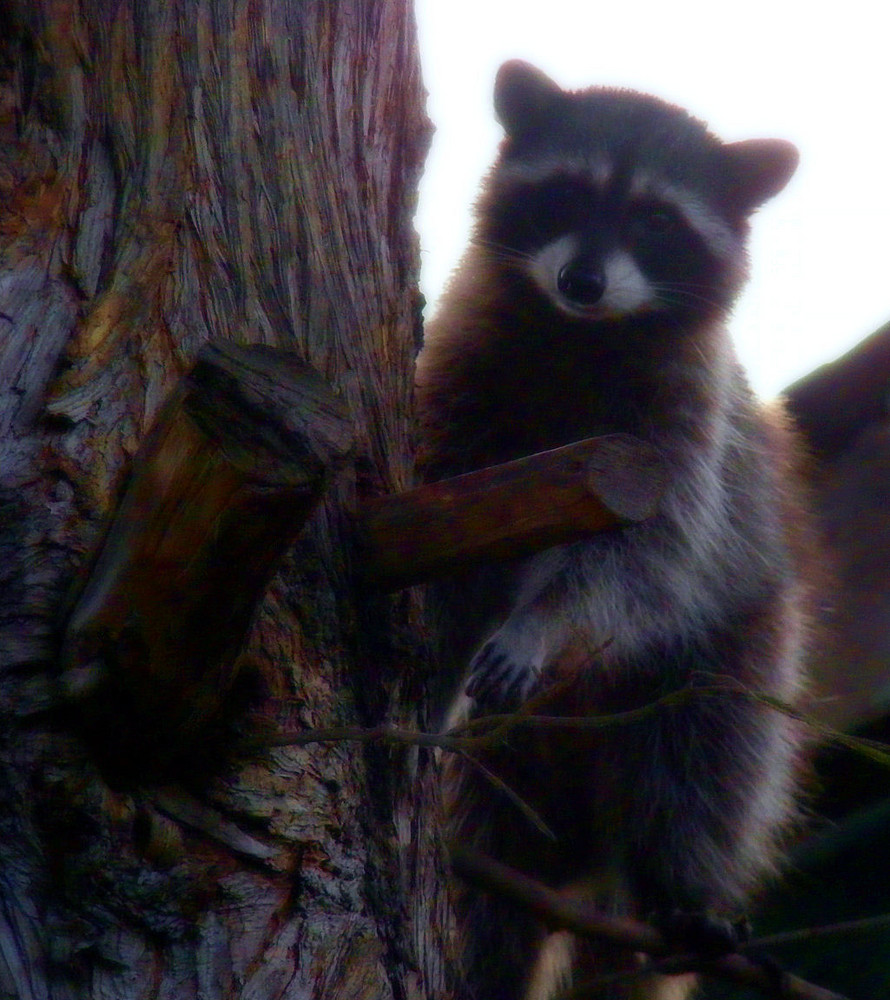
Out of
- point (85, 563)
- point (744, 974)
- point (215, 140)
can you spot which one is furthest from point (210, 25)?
point (744, 974)

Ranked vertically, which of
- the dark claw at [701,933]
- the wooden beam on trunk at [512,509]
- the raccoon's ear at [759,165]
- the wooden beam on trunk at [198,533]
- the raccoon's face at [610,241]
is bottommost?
the dark claw at [701,933]

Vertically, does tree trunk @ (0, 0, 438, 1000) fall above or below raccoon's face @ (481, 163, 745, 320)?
below

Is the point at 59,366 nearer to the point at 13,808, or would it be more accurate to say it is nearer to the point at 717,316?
the point at 13,808

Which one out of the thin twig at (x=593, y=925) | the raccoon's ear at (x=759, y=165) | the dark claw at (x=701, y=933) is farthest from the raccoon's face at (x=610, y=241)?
the dark claw at (x=701, y=933)

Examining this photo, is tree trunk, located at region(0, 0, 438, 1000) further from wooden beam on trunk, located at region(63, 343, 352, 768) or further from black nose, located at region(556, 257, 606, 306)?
black nose, located at region(556, 257, 606, 306)

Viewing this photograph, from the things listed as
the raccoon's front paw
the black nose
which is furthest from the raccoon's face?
the raccoon's front paw

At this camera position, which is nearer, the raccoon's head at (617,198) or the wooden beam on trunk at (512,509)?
the wooden beam on trunk at (512,509)

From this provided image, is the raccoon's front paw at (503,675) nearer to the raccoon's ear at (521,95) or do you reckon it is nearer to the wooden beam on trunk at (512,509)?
the wooden beam on trunk at (512,509)

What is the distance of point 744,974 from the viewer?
7.36 feet

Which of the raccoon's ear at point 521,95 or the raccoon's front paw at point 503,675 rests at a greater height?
the raccoon's ear at point 521,95

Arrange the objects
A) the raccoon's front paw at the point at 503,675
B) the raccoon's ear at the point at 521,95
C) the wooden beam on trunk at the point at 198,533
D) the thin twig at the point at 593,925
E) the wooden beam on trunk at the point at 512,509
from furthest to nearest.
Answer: the raccoon's ear at the point at 521,95, the thin twig at the point at 593,925, the raccoon's front paw at the point at 503,675, the wooden beam on trunk at the point at 512,509, the wooden beam on trunk at the point at 198,533

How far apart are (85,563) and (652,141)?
1918mm

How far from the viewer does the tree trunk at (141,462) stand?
3.84 feet

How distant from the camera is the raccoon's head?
2.55m
